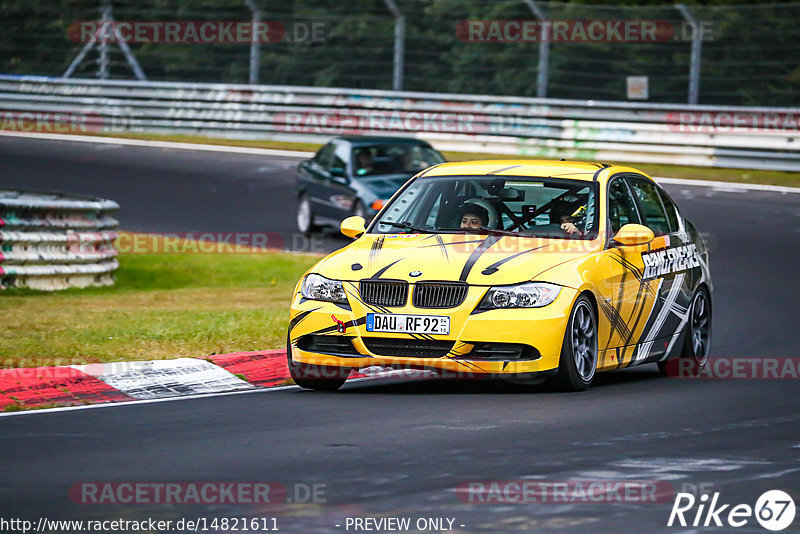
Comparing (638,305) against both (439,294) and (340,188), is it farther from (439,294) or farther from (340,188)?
(340,188)

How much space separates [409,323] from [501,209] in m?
1.55

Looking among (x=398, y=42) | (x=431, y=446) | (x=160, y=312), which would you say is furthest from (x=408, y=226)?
(x=398, y=42)

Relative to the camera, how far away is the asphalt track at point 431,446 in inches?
253

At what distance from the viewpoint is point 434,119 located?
102ft

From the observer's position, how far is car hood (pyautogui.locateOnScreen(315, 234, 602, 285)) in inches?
378

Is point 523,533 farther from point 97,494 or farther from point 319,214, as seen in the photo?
point 319,214

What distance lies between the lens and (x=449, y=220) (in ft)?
35.2

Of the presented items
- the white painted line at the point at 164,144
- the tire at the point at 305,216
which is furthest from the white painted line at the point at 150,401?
the white painted line at the point at 164,144

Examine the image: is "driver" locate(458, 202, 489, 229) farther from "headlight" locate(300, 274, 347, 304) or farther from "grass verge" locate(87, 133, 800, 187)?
"grass verge" locate(87, 133, 800, 187)

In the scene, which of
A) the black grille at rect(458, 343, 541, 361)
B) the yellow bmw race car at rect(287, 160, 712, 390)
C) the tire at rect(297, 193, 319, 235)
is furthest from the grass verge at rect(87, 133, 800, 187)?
the black grille at rect(458, 343, 541, 361)

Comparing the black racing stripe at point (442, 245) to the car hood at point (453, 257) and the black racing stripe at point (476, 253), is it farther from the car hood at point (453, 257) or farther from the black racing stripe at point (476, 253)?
the black racing stripe at point (476, 253)

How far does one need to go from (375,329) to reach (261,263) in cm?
1052

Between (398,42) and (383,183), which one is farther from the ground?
(398,42)

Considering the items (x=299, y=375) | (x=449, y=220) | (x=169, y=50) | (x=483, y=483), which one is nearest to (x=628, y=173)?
(x=449, y=220)
